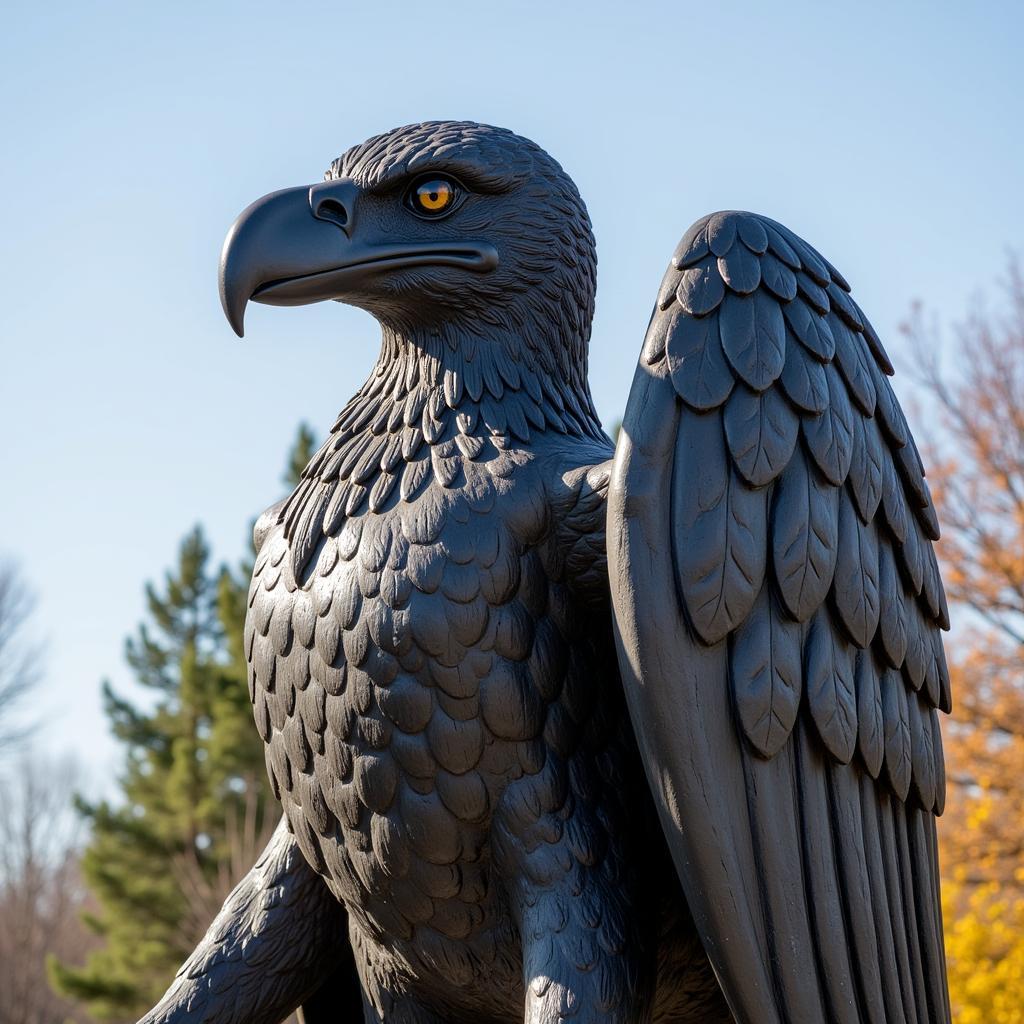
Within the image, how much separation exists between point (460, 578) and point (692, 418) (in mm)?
396

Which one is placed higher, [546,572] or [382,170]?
[382,170]

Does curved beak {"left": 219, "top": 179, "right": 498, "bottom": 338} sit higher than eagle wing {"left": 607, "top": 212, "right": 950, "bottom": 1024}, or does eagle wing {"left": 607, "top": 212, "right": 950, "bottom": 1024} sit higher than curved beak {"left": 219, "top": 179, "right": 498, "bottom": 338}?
curved beak {"left": 219, "top": 179, "right": 498, "bottom": 338}

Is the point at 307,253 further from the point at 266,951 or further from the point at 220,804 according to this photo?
the point at 220,804

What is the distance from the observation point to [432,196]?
1862mm

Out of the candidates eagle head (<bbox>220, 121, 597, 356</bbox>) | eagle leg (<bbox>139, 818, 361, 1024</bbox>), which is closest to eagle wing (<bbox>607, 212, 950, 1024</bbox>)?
eagle head (<bbox>220, 121, 597, 356</bbox>)

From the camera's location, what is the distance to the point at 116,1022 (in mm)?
17203

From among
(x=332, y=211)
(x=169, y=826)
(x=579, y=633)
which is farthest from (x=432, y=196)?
(x=169, y=826)

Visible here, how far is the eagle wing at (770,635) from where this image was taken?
1532mm

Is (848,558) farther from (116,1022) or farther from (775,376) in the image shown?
(116,1022)

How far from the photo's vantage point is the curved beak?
174 cm

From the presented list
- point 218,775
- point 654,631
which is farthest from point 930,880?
point 218,775

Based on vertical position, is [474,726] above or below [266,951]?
above

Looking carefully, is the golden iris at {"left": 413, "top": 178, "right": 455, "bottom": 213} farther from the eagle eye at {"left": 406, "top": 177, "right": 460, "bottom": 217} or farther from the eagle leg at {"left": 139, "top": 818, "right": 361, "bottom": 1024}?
the eagle leg at {"left": 139, "top": 818, "right": 361, "bottom": 1024}

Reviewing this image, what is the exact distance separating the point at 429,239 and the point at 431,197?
7 centimetres
